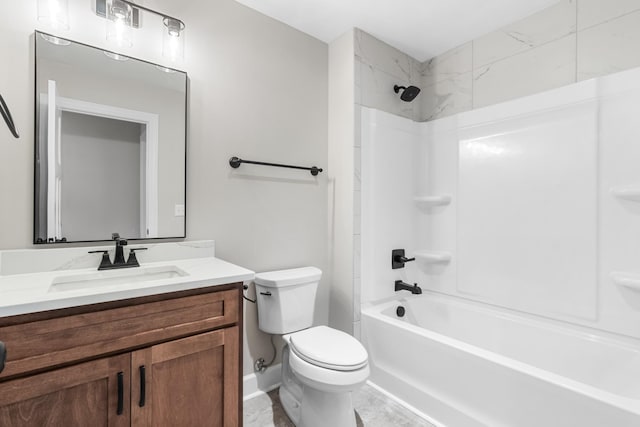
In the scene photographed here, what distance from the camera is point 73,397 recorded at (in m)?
0.98

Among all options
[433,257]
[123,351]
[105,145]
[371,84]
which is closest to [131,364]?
[123,351]

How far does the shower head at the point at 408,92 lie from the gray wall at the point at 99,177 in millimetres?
1807

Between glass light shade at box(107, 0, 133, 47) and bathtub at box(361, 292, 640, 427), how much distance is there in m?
2.13

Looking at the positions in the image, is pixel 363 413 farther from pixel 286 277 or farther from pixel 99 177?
pixel 99 177

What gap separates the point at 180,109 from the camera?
1705 millimetres

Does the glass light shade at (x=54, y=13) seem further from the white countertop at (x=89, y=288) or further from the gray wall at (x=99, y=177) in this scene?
the white countertop at (x=89, y=288)

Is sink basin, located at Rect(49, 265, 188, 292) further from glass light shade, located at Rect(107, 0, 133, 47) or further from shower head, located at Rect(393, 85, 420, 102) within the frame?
shower head, located at Rect(393, 85, 420, 102)

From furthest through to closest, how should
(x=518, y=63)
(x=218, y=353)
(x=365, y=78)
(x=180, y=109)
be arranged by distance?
(x=365, y=78)
(x=518, y=63)
(x=180, y=109)
(x=218, y=353)

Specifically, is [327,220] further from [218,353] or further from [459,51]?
[459,51]

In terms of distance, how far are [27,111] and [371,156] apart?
188 centimetres

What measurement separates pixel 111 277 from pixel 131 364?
47 cm

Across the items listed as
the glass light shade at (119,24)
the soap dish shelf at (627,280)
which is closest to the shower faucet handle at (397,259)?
the soap dish shelf at (627,280)

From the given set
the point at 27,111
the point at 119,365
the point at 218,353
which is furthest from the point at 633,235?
the point at 27,111

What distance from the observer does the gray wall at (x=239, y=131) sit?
132cm
